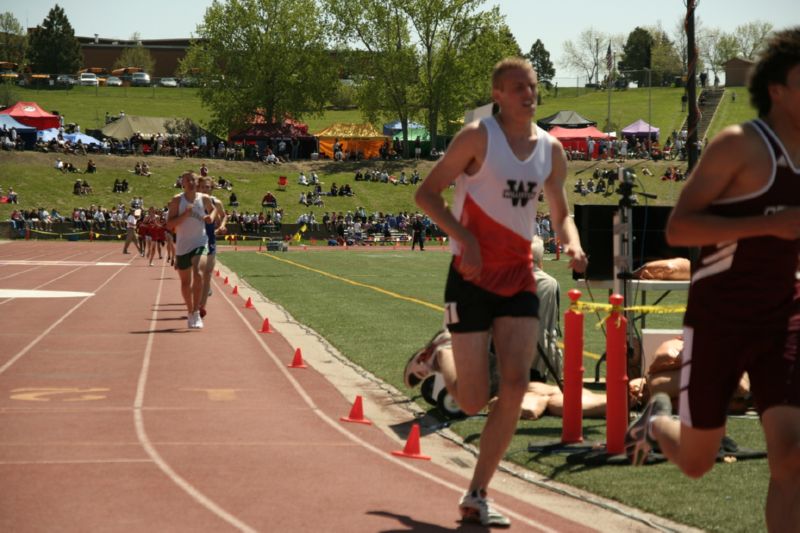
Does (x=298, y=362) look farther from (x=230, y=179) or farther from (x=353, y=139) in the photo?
(x=353, y=139)

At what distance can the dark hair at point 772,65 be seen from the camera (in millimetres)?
4633

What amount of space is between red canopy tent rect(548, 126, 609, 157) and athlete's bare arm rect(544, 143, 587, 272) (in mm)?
70369

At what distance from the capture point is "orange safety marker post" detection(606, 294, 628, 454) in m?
7.75

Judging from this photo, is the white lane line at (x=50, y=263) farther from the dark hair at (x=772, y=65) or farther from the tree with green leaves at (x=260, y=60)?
the tree with green leaves at (x=260, y=60)

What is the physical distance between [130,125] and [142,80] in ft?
187

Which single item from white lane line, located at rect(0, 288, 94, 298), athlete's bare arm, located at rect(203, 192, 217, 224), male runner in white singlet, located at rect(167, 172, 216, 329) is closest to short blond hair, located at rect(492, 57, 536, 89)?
male runner in white singlet, located at rect(167, 172, 216, 329)

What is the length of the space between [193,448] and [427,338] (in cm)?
820

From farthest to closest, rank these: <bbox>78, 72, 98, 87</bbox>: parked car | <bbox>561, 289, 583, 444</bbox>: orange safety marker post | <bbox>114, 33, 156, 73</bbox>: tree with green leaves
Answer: <bbox>114, 33, 156, 73</bbox>: tree with green leaves, <bbox>78, 72, 98, 87</bbox>: parked car, <bbox>561, 289, 583, 444</bbox>: orange safety marker post

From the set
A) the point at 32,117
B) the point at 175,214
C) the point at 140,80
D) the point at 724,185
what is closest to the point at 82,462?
the point at 724,185

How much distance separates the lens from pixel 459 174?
6098 mm

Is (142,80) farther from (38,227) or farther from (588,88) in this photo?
(38,227)

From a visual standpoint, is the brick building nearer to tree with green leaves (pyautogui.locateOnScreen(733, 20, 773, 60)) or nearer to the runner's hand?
tree with green leaves (pyautogui.locateOnScreen(733, 20, 773, 60))

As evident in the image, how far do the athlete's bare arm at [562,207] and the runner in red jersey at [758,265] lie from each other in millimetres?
1517

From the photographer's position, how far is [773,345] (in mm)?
4617
